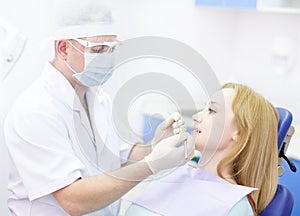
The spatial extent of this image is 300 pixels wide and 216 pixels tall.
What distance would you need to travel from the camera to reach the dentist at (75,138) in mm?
1395

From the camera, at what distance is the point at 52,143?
141cm

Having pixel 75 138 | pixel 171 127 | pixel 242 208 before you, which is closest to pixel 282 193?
pixel 242 208

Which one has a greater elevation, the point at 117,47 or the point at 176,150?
the point at 117,47

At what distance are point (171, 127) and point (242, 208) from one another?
1.13ft

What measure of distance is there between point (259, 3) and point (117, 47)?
131 centimetres

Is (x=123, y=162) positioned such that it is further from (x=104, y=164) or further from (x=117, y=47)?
(x=117, y=47)

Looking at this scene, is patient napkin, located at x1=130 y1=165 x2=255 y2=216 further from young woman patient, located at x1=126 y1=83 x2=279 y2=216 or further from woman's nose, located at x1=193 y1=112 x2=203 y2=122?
woman's nose, located at x1=193 y1=112 x2=203 y2=122

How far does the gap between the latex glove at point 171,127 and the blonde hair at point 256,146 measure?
8.5 inches

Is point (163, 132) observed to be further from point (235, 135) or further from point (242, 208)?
point (242, 208)

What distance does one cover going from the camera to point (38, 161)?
141cm

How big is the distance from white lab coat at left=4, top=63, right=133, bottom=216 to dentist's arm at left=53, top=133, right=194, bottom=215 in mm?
38

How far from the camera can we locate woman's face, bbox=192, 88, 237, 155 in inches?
62.7

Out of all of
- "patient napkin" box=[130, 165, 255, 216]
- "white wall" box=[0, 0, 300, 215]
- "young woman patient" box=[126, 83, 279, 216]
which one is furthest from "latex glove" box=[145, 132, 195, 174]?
"white wall" box=[0, 0, 300, 215]

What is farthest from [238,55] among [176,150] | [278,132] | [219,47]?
[176,150]
